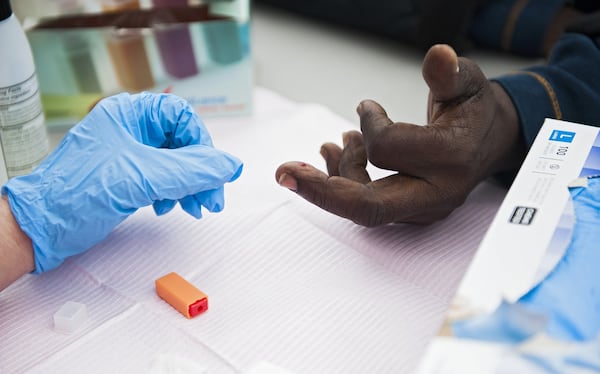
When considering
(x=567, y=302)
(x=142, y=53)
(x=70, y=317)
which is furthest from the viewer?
(x=142, y=53)

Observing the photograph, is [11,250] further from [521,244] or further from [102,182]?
[521,244]

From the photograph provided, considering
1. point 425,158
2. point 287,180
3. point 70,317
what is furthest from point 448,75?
point 70,317

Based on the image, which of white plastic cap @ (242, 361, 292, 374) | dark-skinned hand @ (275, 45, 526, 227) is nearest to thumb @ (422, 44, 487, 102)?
dark-skinned hand @ (275, 45, 526, 227)

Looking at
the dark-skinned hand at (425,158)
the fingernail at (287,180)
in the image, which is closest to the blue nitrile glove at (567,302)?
the dark-skinned hand at (425,158)

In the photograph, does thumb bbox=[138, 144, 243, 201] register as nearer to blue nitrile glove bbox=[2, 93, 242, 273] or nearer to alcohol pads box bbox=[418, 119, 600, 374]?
blue nitrile glove bbox=[2, 93, 242, 273]

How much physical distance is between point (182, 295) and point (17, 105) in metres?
0.32

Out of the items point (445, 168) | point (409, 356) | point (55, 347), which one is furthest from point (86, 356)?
point (445, 168)

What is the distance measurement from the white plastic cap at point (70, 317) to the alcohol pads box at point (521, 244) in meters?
0.37

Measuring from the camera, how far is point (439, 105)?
2.40ft

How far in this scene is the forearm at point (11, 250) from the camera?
657 millimetres

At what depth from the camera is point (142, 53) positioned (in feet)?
3.32

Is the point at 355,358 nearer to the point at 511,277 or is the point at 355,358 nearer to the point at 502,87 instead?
the point at 511,277

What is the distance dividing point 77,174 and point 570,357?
1.59ft

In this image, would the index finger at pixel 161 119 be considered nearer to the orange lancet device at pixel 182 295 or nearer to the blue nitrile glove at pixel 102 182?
the blue nitrile glove at pixel 102 182
